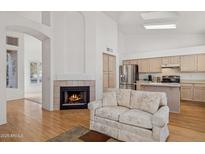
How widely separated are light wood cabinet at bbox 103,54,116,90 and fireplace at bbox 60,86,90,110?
0.90m

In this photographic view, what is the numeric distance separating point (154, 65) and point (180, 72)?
1175 millimetres

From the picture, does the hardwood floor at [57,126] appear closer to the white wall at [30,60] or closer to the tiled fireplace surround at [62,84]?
the tiled fireplace surround at [62,84]

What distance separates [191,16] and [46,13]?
4720 mm

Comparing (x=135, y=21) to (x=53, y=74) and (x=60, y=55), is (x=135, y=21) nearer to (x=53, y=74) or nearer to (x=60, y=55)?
(x=60, y=55)

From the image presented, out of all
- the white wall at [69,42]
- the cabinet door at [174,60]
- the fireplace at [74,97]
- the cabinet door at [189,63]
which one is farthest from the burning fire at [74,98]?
the cabinet door at [189,63]

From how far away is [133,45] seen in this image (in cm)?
784

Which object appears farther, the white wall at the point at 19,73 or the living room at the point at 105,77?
the white wall at the point at 19,73

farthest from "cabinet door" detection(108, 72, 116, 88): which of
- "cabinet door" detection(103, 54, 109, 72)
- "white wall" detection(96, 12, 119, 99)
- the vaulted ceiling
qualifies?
the vaulted ceiling

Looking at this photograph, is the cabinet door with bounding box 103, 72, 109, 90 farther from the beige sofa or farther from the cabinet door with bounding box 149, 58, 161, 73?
the cabinet door with bounding box 149, 58, 161, 73

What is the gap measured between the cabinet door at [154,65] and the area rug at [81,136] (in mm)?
5128

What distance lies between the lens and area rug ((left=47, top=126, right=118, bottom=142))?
2.59m

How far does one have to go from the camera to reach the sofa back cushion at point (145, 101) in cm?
273

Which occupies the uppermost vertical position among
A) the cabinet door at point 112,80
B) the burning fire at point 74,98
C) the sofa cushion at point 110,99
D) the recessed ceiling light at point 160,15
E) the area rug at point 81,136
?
the recessed ceiling light at point 160,15

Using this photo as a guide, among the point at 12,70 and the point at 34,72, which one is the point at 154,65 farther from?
the point at 34,72
